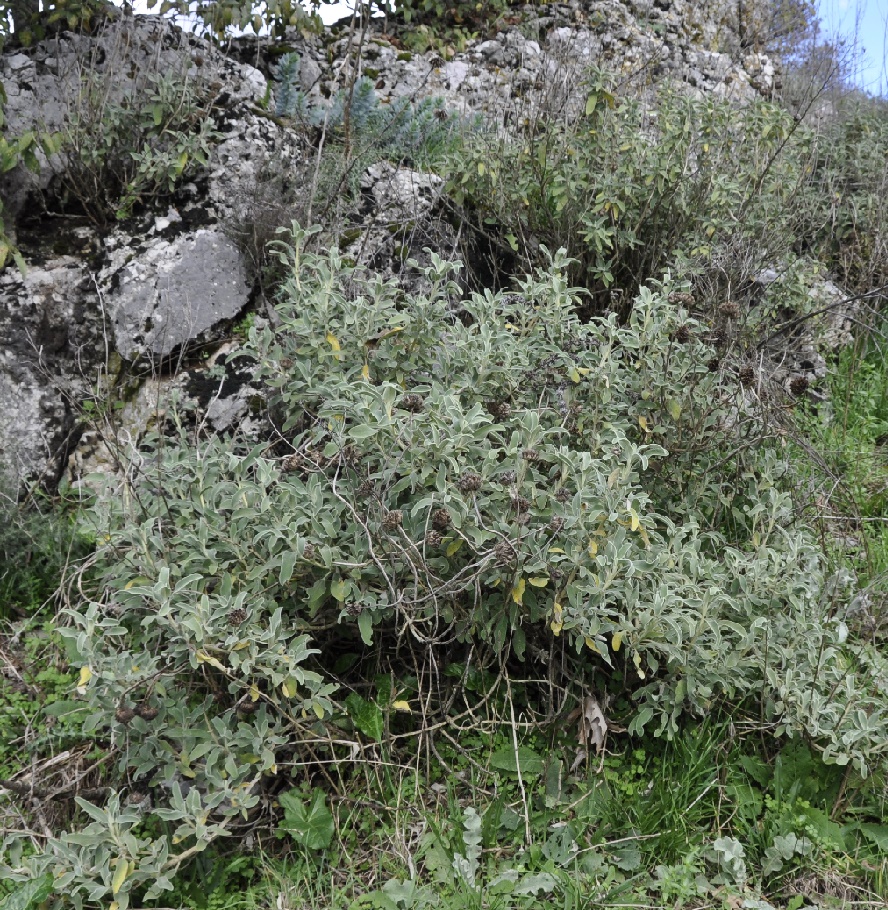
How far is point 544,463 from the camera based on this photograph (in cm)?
298

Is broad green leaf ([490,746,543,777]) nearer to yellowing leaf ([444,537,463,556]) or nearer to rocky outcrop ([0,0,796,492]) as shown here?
yellowing leaf ([444,537,463,556])

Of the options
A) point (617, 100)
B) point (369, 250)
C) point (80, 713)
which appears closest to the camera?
point (80, 713)

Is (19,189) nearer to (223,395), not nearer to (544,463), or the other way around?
(223,395)

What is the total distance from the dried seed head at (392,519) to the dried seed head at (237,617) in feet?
1.67

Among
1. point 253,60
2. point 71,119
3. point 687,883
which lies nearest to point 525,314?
point 687,883

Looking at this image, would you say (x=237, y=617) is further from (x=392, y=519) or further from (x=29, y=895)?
(x=29, y=895)

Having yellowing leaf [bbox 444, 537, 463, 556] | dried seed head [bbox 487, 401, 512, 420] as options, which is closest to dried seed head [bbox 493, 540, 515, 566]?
yellowing leaf [bbox 444, 537, 463, 556]

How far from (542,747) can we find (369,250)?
8.77 feet

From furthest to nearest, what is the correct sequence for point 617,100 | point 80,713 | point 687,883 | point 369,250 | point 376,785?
point 617,100, point 369,250, point 80,713, point 376,785, point 687,883

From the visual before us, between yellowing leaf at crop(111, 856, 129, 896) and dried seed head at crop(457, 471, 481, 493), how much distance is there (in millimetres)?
1434

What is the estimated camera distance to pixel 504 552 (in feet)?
8.16

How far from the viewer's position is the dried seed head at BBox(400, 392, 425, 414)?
2728 millimetres

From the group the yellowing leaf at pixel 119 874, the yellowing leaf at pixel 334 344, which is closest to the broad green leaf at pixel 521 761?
the yellowing leaf at pixel 119 874

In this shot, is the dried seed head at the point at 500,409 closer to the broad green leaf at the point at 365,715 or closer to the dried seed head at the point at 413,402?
the dried seed head at the point at 413,402
